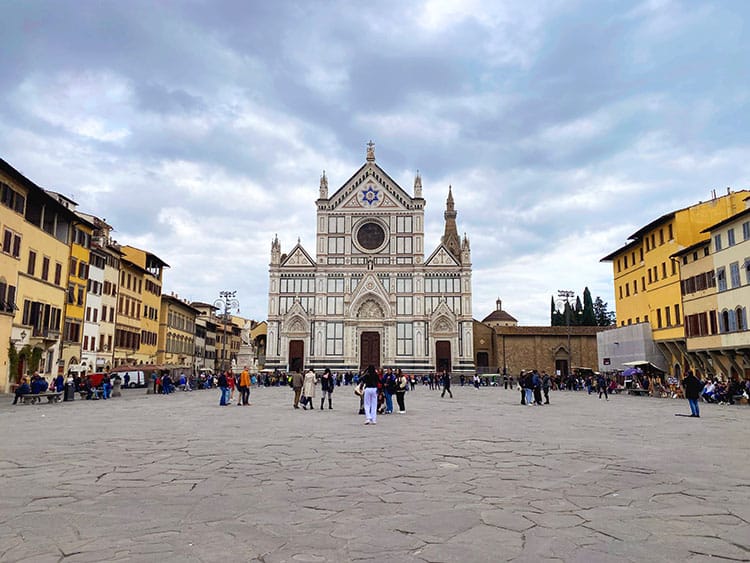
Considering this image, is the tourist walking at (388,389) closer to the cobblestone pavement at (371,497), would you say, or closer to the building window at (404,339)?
the cobblestone pavement at (371,497)

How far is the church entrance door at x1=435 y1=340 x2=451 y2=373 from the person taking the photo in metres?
60.3

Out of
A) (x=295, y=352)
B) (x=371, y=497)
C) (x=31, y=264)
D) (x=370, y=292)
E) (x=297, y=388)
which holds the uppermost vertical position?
(x=370, y=292)

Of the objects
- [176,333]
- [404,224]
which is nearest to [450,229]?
[404,224]

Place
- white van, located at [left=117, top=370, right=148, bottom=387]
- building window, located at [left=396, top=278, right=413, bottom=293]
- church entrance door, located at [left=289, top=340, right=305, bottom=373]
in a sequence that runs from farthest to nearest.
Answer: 1. building window, located at [left=396, top=278, right=413, bottom=293]
2. church entrance door, located at [left=289, top=340, right=305, bottom=373]
3. white van, located at [left=117, top=370, right=148, bottom=387]

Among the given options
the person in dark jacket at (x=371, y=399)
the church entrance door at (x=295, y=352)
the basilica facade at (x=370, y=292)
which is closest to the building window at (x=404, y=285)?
the basilica facade at (x=370, y=292)

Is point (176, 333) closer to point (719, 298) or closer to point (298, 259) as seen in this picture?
point (298, 259)

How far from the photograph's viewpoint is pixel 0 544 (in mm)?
4723

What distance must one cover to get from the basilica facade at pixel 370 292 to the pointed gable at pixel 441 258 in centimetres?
10

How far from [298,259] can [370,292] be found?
27.4 feet

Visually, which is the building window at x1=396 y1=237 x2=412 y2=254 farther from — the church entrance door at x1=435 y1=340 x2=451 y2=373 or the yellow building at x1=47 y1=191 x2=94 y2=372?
the yellow building at x1=47 y1=191 x2=94 y2=372

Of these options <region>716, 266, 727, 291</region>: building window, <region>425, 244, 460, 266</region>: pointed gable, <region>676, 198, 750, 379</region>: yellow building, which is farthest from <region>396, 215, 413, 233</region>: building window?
<region>716, 266, 727, 291</region>: building window

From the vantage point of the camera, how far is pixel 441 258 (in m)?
62.7

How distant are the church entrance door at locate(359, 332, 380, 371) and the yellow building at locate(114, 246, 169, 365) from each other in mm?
19787

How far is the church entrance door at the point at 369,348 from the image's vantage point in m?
61.0
